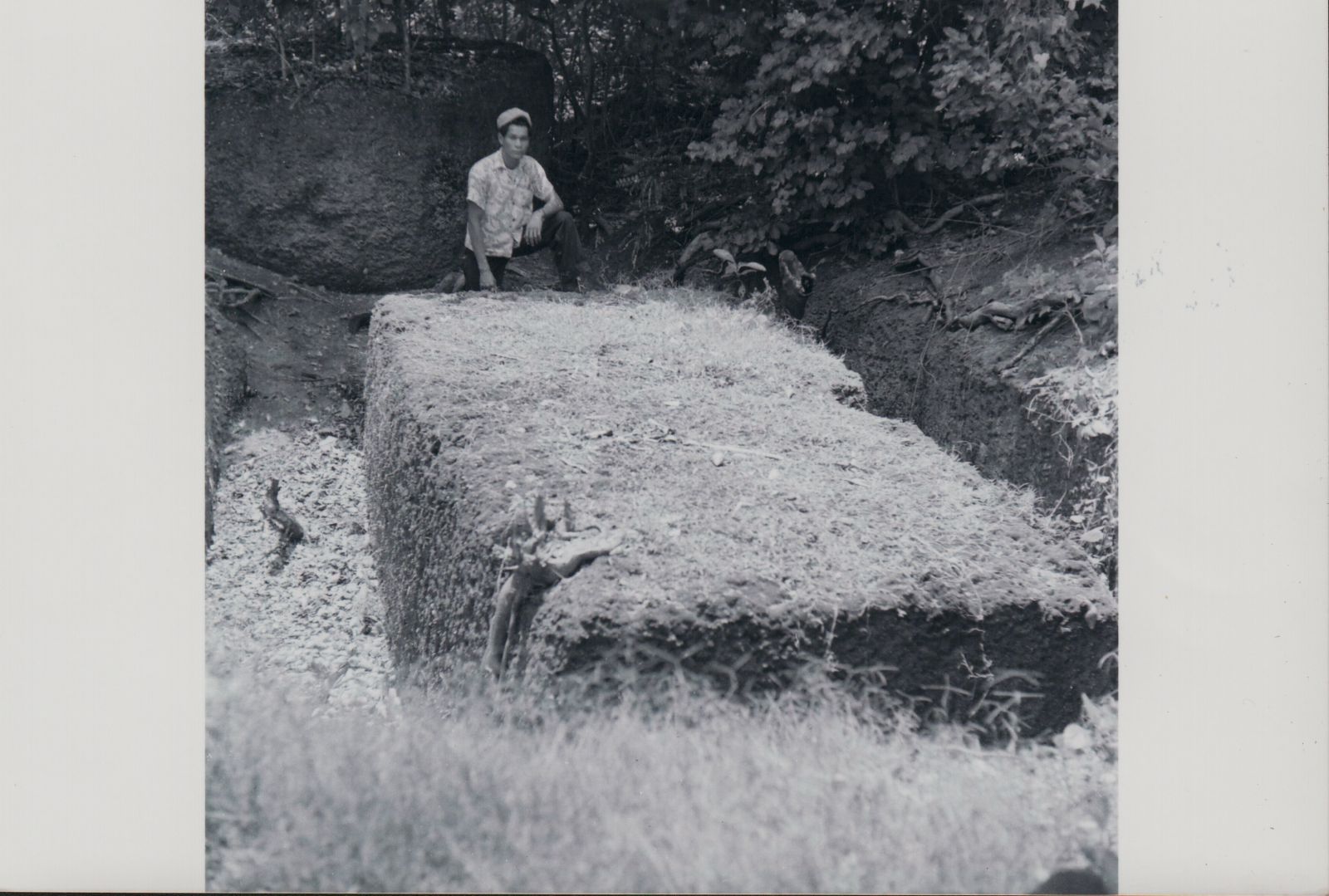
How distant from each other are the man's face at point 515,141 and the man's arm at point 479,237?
0.26 m

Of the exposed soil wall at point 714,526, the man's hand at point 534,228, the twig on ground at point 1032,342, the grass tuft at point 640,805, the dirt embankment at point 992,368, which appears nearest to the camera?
the grass tuft at point 640,805

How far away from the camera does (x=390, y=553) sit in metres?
4.04

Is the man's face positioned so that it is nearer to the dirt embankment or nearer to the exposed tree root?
the dirt embankment

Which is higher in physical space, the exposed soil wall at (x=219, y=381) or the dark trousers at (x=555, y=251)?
the dark trousers at (x=555, y=251)

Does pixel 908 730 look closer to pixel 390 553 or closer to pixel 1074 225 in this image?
pixel 390 553

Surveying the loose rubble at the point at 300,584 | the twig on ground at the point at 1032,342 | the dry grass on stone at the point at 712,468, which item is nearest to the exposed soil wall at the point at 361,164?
the dry grass on stone at the point at 712,468

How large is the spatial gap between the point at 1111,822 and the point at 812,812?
0.68 metres

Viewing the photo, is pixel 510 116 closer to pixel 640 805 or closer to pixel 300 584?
pixel 300 584

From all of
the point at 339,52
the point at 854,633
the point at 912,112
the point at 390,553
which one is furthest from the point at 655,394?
the point at 339,52

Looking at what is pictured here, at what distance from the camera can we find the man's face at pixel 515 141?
17.3ft

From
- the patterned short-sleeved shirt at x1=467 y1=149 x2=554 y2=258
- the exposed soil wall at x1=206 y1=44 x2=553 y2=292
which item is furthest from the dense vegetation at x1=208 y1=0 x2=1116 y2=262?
the patterned short-sleeved shirt at x1=467 y1=149 x2=554 y2=258

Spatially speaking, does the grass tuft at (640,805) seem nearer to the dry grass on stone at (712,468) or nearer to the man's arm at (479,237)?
the dry grass on stone at (712,468)

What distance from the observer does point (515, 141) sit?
5.28m

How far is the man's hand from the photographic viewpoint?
215 inches
